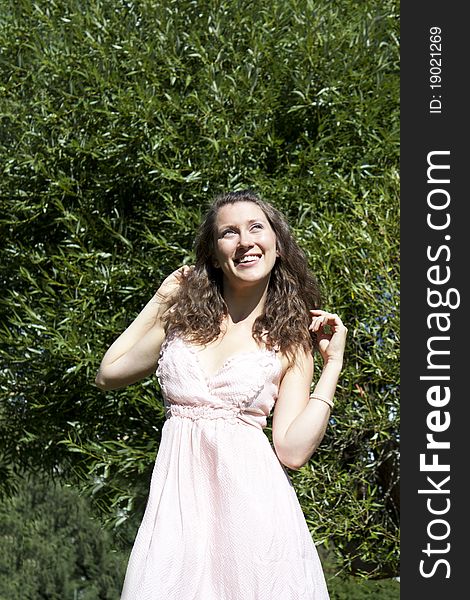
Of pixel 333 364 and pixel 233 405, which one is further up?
pixel 333 364

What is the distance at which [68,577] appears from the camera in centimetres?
1060

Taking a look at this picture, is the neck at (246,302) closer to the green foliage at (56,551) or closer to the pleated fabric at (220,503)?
the pleated fabric at (220,503)

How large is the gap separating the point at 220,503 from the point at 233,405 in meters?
0.27

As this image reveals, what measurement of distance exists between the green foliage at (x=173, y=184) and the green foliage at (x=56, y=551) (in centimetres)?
439

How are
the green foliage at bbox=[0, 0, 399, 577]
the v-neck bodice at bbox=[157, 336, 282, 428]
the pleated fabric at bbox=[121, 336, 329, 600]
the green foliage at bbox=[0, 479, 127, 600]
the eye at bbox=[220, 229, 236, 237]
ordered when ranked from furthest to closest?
the green foliage at bbox=[0, 479, 127, 600] < the green foliage at bbox=[0, 0, 399, 577] < the eye at bbox=[220, 229, 236, 237] < the v-neck bodice at bbox=[157, 336, 282, 428] < the pleated fabric at bbox=[121, 336, 329, 600]

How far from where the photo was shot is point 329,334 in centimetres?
285

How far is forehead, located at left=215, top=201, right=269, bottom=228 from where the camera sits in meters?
2.84

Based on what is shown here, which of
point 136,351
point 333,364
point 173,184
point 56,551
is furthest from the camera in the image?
point 56,551

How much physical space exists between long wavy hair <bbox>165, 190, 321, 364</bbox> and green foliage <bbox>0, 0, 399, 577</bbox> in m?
2.78

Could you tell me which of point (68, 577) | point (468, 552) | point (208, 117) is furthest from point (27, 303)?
point (68, 577)

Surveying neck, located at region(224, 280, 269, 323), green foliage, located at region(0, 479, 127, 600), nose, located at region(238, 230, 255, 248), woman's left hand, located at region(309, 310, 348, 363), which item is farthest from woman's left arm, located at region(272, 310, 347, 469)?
green foliage, located at region(0, 479, 127, 600)

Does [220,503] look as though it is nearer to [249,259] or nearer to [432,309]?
[249,259]

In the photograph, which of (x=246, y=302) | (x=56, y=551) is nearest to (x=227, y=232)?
(x=246, y=302)

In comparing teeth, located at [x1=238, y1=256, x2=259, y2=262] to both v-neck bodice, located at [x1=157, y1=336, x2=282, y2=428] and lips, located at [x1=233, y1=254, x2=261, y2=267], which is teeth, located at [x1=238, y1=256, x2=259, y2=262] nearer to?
lips, located at [x1=233, y1=254, x2=261, y2=267]
